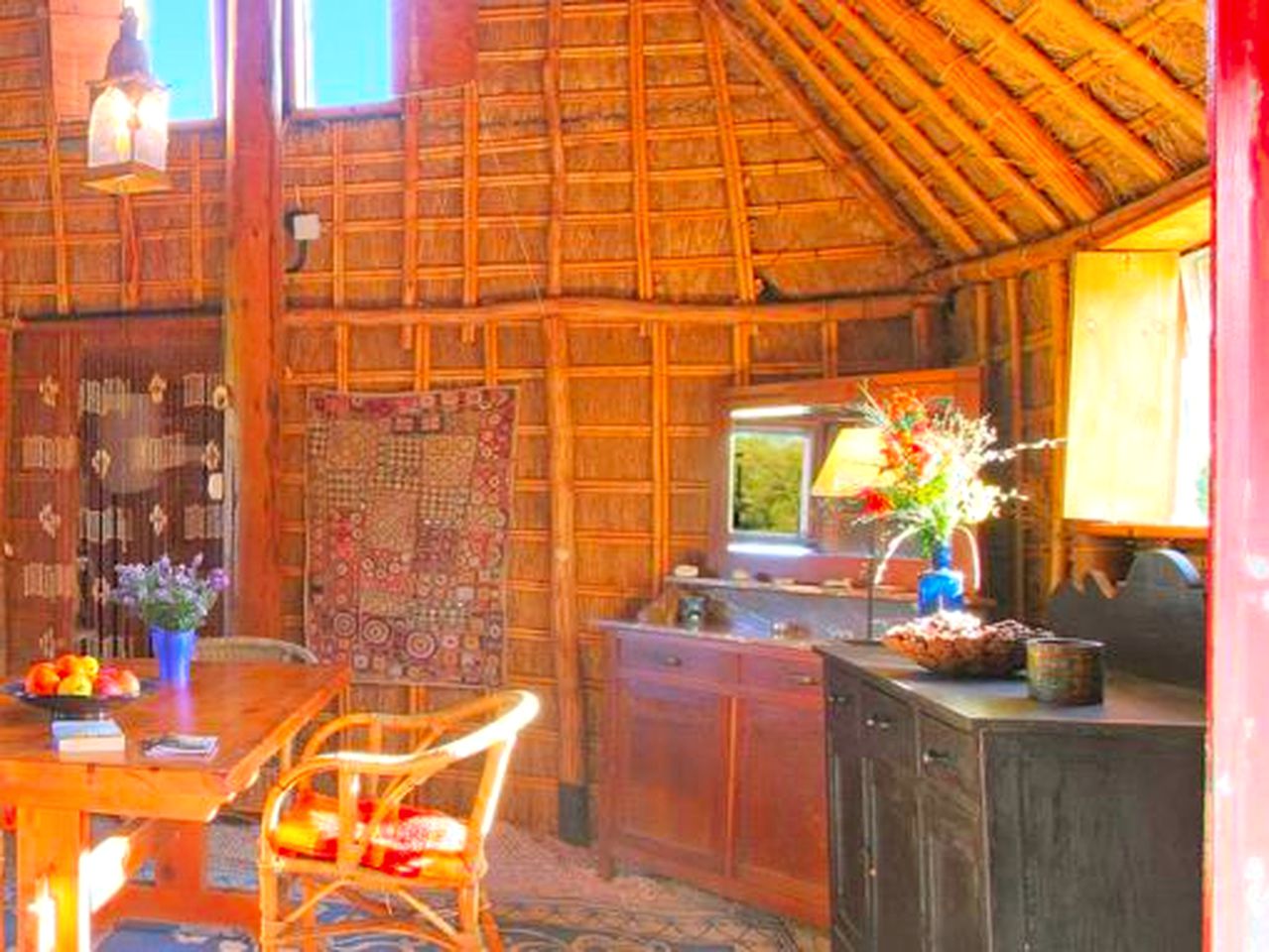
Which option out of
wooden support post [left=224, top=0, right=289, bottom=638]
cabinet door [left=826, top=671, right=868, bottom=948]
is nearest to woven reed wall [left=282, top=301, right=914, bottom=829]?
wooden support post [left=224, top=0, right=289, bottom=638]

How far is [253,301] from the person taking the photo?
15.0 feet

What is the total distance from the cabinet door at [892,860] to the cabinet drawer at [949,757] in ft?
0.36

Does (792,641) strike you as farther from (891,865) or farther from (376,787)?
(376,787)

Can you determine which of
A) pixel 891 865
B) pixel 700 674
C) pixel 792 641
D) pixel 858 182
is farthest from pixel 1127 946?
pixel 858 182

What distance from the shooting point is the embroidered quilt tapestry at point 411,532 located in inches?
194

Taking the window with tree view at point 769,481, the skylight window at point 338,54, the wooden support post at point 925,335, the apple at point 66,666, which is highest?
the skylight window at point 338,54

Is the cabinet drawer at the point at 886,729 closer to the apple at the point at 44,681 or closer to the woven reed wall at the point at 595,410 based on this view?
the apple at the point at 44,681

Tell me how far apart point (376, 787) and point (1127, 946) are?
11.2 ft

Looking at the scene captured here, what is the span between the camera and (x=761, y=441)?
4422mm

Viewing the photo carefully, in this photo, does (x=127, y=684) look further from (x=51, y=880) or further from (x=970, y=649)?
(x=970, y=649)

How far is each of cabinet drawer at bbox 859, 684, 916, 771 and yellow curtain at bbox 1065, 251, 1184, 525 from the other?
4.20 feet

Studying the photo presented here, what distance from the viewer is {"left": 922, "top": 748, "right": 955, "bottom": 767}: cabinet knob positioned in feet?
6.70

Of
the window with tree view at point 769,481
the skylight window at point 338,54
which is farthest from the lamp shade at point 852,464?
the skylight window at point 338,54

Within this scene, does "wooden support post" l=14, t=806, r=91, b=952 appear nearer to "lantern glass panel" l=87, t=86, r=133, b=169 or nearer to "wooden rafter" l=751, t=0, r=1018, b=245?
"lantern glass panel" l=87, t=86, r=133, b=169
